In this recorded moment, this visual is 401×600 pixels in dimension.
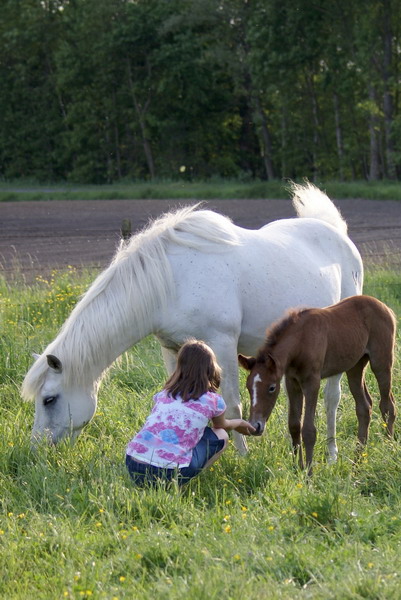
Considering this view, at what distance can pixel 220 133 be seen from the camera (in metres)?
47.3

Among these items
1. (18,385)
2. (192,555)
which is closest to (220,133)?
(18,385)

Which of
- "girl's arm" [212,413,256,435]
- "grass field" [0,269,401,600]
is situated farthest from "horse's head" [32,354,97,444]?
"girl's arm" [212,413,256,435]

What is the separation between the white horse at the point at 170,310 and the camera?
17.6ft

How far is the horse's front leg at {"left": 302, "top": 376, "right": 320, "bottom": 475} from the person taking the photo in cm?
499

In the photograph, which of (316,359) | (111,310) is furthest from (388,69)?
(316,359)

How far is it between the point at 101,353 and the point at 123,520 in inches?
56.5

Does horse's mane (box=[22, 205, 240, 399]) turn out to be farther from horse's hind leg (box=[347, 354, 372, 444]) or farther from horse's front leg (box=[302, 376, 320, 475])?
horse's hind leg (box=[347, 354, 372, 444])

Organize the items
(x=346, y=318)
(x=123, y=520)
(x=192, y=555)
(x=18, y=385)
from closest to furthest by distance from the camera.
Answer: (x=192, y=555) < (x=123, y=520) < (x=346, y=318) < (x=18, y=385)

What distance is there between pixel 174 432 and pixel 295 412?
844mm

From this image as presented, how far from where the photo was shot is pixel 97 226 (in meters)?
23.2

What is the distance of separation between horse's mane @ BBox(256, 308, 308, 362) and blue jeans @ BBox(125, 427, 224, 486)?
1.75 ft

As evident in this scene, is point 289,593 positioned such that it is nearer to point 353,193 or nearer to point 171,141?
point 353,193

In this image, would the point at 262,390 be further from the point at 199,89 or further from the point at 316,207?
the point at 199,89

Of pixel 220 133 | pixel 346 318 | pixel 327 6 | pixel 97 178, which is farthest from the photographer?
pixel 97 178
